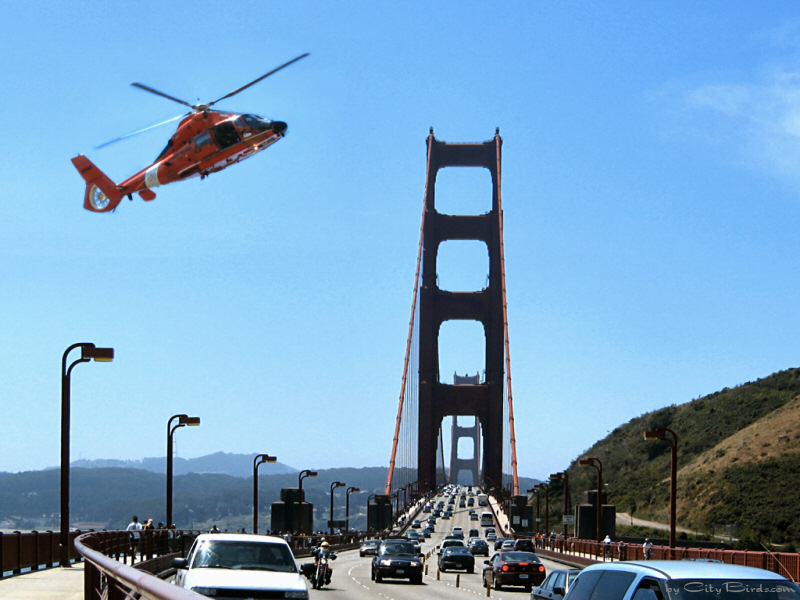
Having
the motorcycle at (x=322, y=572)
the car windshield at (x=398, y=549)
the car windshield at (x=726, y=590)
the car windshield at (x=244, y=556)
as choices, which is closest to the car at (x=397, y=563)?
the car windshield at (x=398, y=549)

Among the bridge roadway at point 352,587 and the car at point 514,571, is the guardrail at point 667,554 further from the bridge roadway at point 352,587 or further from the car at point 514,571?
the car at point 514,571

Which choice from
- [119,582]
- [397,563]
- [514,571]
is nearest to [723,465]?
[397,563]

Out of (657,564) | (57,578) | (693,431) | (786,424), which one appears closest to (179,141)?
(57,578)

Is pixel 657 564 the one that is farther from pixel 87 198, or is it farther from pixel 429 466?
pixel 429 466

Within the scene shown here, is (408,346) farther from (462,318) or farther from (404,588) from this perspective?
(404,588)

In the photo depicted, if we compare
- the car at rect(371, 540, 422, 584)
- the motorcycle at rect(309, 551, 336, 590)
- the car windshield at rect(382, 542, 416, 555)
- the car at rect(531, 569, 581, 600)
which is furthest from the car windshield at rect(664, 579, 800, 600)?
the car windshield at rect(382, 542, 416, 555)
